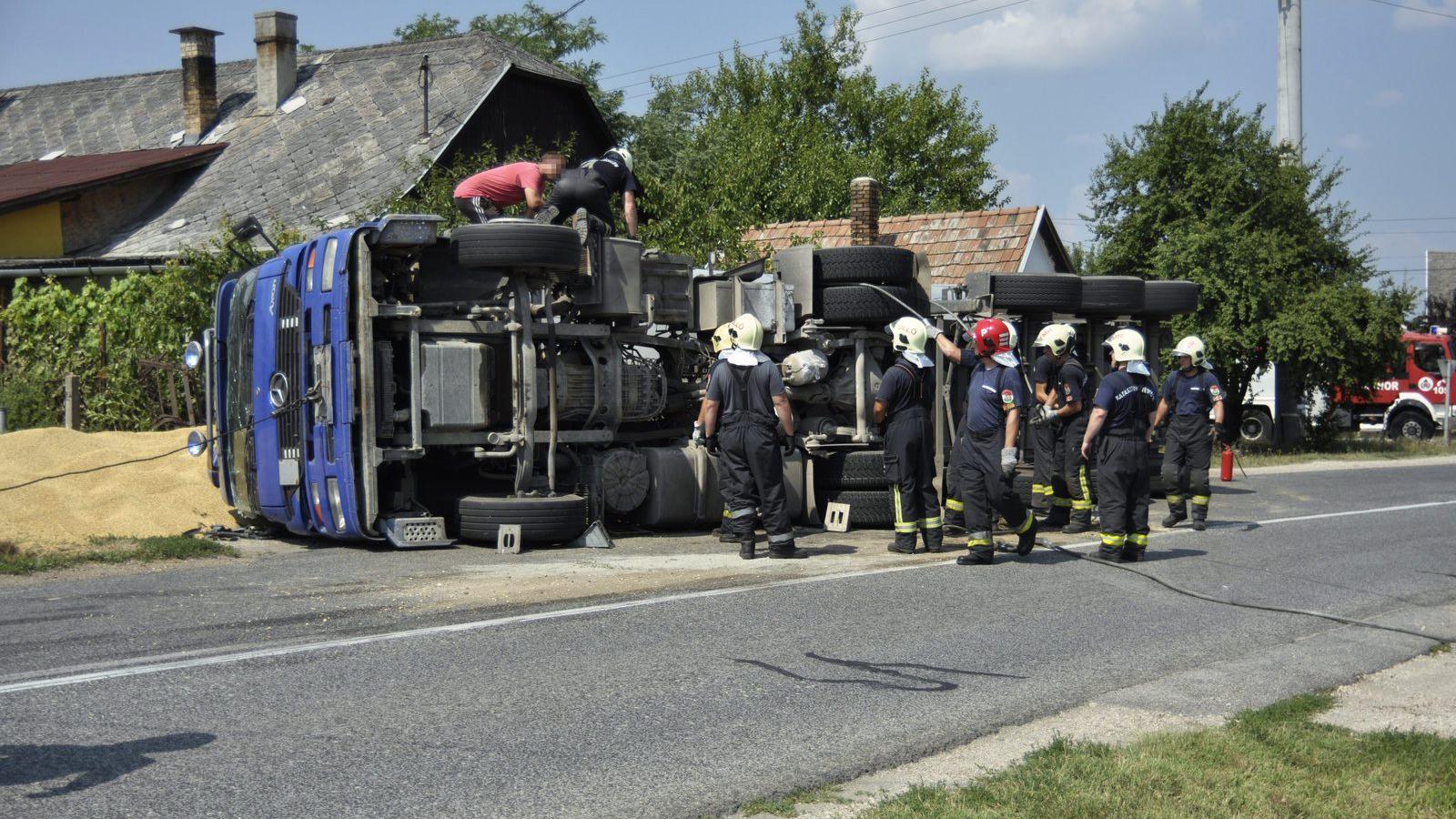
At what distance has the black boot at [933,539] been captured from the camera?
11336mm

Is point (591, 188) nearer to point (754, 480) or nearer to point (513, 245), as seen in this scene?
point (513, 245)

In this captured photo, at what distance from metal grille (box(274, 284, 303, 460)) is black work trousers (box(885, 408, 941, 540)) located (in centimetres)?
468

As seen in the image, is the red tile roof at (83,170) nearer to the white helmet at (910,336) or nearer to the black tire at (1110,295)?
the black tire at (1110,295)

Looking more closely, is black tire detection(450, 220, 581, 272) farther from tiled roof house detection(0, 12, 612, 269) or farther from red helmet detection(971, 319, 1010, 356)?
tiled roof house detection(0, 12, 612, 269)

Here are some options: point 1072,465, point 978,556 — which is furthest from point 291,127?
point 978,556

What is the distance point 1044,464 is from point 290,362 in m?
6.81

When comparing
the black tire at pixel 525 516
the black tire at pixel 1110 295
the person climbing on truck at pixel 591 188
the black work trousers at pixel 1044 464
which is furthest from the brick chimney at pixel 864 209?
the black tire at pixel 525 516

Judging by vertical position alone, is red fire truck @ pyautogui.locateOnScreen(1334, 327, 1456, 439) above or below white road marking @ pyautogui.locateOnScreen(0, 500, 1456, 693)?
above

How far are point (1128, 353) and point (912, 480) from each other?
7.36 ft

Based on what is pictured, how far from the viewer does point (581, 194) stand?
12.5m

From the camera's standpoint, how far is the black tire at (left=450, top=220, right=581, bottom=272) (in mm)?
11055

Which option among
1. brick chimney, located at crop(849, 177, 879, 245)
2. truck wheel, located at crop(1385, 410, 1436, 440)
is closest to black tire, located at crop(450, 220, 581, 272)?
brick chimney, located at crop(849, 177, 879, 245)

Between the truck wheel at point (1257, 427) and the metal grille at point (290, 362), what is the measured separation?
25.1m

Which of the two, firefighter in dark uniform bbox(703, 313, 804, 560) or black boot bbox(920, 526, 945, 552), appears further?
black boot bbox(920, 526, 945, 552)
